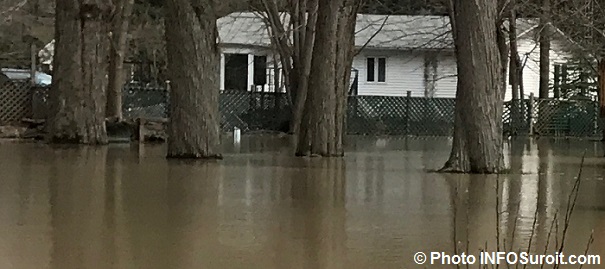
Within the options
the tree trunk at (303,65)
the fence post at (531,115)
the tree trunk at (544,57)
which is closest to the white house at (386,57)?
the tree trunk at (544,57)

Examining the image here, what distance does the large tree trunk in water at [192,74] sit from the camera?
608 inches

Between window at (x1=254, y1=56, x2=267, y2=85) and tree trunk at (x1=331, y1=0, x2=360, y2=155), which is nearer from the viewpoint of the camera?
tree trunk at (x1=331, y1=0, x2=360, y2=155)

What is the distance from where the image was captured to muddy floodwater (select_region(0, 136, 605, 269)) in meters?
6.41

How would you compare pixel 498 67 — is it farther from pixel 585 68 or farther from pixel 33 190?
pixel 585 68

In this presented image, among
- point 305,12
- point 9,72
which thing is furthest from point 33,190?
point 9,72

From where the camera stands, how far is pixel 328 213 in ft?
29.5

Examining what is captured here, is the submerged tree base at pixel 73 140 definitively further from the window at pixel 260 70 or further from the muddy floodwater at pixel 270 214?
the window at pixel 260 70

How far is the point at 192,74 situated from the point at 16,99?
53.0 ft

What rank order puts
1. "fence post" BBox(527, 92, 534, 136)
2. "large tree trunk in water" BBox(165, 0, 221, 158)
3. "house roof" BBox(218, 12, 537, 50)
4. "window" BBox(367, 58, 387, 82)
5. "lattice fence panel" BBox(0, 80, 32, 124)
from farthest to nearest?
1. "window" BBox(367, 58, 387, 82)
2. "house roof" BBox(218, 12, 537, 50)
3. "fence post" BBox(527, 92, 534, 136)
4. "lattice fence panel" BBox(0, 80, 32, 124)
5. "large tree trunk in water" BBox(165, 0, 221, 158)

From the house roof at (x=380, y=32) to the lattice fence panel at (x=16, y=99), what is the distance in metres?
13.6

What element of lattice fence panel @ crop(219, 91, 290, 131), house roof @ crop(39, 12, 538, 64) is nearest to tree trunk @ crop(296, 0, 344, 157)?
lattice fence panel @ crop(219, 91, 290, 131)

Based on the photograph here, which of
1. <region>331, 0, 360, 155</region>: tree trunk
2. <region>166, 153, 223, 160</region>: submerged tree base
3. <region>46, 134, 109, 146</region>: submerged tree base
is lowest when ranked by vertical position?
<region>166, 153, 223, 160</region>: submerged tree base

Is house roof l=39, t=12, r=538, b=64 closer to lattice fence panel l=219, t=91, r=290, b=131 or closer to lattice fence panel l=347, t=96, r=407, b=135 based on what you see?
lattice fence panel l=347, t=96, r=407, b=135

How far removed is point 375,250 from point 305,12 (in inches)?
994
